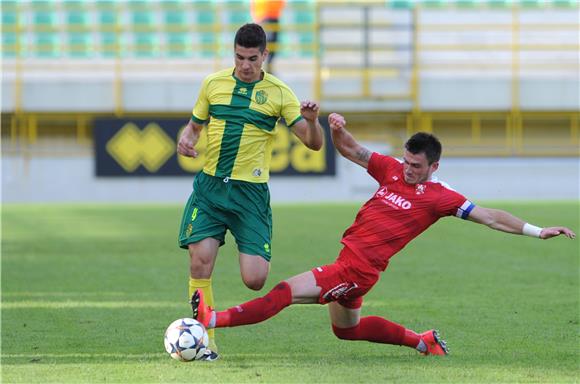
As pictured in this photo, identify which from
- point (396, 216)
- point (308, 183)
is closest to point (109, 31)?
point (308, 183)

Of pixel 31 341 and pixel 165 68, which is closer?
pixel 31 341

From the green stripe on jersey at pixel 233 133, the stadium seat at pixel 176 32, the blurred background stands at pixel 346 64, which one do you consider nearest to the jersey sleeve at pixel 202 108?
the green stripe on jersey at pixel 233 133

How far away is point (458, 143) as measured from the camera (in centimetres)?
3131

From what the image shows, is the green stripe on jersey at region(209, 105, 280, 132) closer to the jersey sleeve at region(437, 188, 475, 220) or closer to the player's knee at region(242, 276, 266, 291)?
the player's knee at region(242, 276, 266, 291)

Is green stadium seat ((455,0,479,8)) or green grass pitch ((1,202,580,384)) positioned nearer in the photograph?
green grass pitch ((1,202,580,384))

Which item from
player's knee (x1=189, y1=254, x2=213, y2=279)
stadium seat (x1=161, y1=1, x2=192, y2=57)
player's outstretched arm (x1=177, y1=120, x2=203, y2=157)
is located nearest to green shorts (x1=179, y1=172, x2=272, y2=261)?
player's knee (x1=189, y1=254, x2=213, y2=279)

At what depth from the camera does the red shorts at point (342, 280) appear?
22.3 ft

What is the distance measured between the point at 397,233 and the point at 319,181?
20.9m

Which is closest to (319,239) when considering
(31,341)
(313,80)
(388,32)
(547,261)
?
(547,261)

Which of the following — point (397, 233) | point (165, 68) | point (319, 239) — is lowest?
point (319, 239)

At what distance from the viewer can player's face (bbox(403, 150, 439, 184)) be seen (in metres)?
6.94

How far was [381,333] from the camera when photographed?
7211mm

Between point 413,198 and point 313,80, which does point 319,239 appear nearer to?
point 413,198

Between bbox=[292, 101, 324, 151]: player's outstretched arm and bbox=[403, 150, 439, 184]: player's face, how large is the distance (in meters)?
0.57
